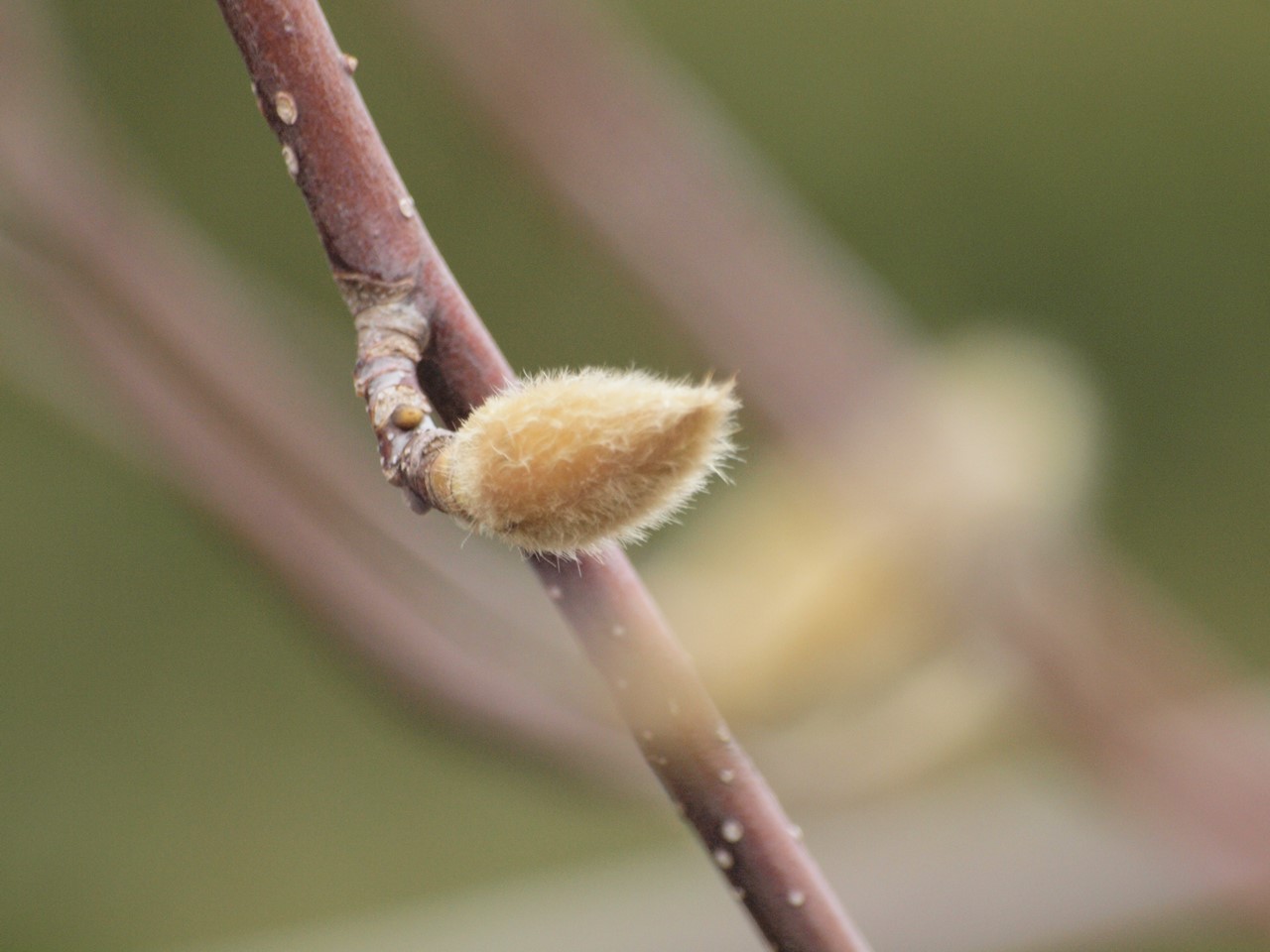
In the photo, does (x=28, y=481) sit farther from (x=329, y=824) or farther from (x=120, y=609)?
(x=329, y=824)

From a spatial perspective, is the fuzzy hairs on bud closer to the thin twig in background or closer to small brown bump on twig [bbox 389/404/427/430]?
small brown bump on twig [bbox 389/404/427/430]

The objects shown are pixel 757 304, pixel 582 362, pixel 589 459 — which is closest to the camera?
pixel 589 459

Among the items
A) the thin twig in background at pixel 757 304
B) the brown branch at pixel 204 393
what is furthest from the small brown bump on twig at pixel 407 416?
the brown branch at pixel 204 393

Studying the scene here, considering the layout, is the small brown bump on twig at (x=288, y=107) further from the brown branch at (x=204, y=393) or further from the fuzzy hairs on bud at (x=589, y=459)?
the brown branch at (x=204, y=393)

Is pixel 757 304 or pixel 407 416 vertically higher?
pixel 757 304

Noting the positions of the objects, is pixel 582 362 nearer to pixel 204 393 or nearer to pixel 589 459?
pixel 204 393

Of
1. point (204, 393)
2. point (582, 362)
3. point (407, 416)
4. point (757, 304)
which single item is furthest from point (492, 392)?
point (582, 362)

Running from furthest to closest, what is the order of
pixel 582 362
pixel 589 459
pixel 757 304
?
pixel 582 362, pixel 757 304, pixel 589 459
